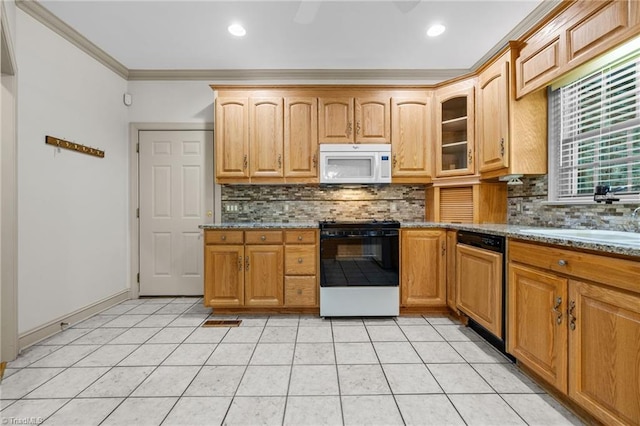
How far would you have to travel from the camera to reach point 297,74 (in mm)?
3311

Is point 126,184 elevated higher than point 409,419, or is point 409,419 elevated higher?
point 126,184

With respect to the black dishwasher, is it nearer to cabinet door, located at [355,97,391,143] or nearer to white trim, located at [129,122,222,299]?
cabinet door, located at [355,97,391,143]

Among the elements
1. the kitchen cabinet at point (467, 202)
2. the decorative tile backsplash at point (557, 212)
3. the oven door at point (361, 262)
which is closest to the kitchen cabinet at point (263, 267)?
the oven door at point (361, 262)

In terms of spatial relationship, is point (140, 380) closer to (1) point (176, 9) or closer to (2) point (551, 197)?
(1) point (176, 9)

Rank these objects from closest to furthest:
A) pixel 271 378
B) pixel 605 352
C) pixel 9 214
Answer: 1. pixel 605 352
2. pixel 271 378
3. pixel 9 214

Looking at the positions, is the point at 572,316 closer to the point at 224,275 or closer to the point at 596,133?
the point at 596,133

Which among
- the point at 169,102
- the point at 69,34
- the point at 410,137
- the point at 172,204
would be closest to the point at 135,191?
the point at 172,204

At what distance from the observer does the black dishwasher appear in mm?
1965

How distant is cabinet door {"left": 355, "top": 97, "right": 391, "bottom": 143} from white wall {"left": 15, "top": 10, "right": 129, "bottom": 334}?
269 centimetres

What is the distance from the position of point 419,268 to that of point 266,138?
2.07 metres

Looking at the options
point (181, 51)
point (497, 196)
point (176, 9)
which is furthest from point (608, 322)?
point (181, 51)

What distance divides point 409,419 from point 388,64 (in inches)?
129

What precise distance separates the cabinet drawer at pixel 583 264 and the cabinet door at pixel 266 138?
88.7 inches

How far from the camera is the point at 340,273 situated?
269 cm
